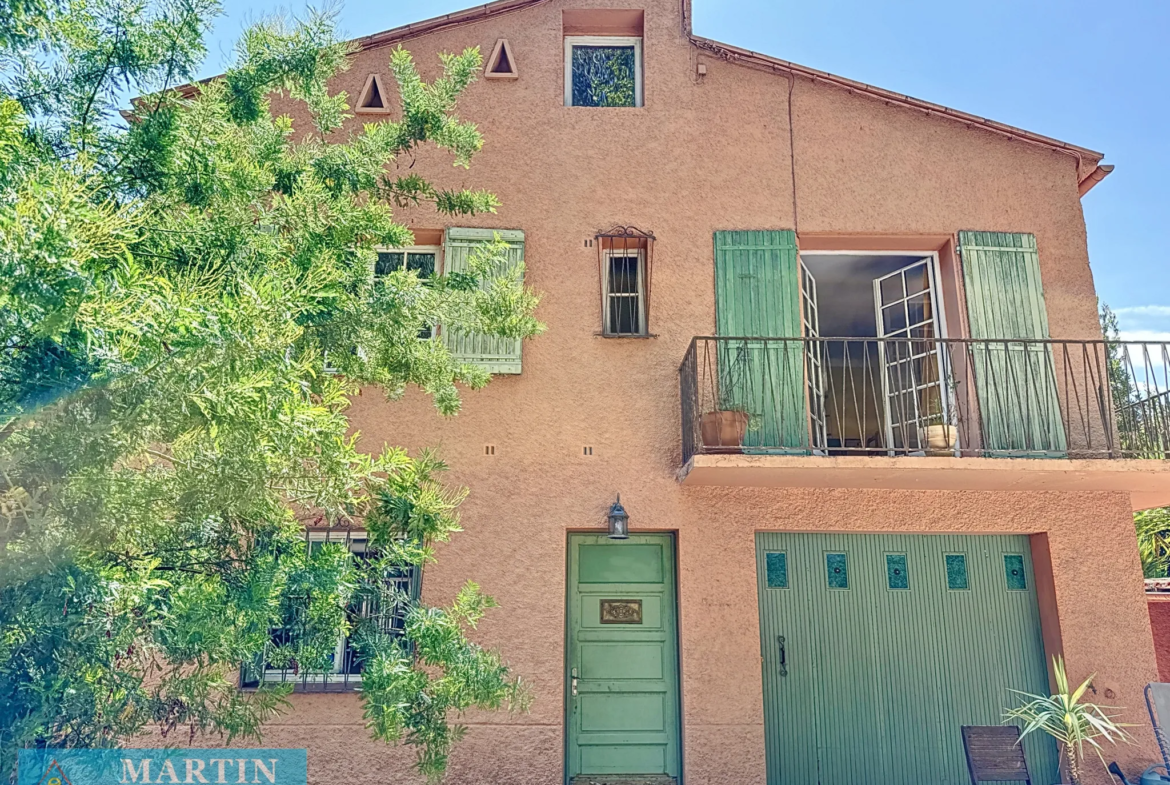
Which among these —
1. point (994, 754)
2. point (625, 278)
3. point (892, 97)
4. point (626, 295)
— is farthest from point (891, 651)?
point (892, 97)

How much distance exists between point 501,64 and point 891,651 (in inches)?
265

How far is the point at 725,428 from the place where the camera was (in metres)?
6.58

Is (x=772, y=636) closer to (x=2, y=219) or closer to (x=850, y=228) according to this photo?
(x=850, y=228)

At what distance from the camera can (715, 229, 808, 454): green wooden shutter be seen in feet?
23.2

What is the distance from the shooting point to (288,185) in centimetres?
498

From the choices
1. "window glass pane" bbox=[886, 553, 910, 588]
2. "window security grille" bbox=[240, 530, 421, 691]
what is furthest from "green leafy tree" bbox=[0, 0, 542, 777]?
"window glass pane" bbox=[886, 553, 910, 588]

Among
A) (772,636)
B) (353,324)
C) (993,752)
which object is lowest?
(993,752)

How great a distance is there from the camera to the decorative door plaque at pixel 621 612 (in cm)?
687

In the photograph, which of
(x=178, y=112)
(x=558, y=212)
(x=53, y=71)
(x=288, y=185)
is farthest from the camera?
(x=558, y=212)

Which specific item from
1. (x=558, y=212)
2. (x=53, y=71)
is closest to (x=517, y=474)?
(x=558, y=212)

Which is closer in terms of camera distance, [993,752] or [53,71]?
[53,71]

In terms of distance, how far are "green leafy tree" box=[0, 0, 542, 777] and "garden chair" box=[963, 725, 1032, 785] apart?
151 inches

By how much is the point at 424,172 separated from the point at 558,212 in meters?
1.37

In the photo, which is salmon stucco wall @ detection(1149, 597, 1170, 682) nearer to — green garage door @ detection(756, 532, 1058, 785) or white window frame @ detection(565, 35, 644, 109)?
green garage door @ detection(756, 532, 1058, 785)
